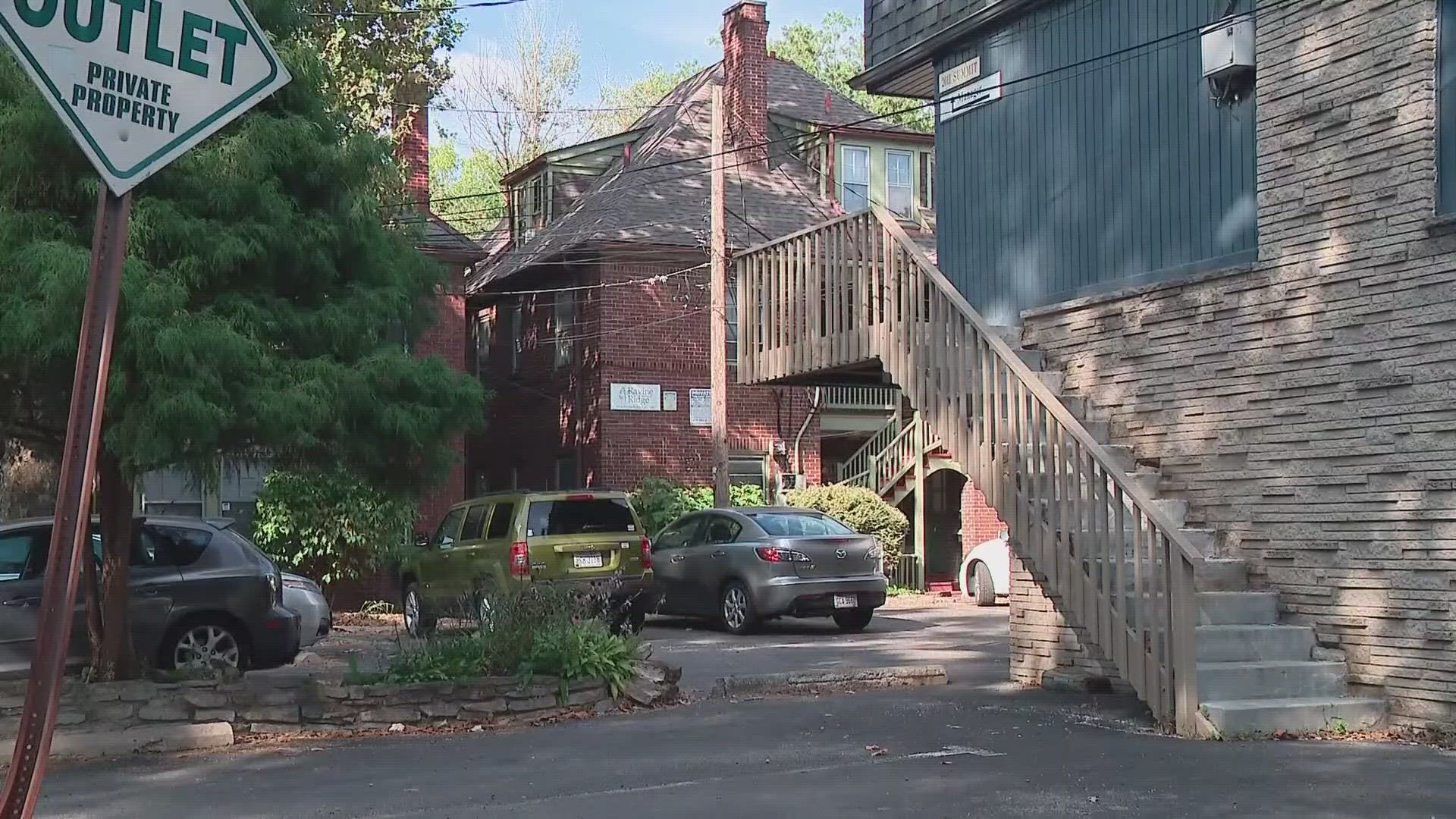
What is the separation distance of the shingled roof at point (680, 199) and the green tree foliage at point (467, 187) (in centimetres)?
1068

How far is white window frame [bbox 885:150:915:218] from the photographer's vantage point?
31438 millimetres

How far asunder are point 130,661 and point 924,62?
889cm

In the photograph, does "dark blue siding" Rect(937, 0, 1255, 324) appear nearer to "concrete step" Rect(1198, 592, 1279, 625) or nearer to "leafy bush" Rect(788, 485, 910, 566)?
"concrete step" Rect(1198, 592, 1279, 625)

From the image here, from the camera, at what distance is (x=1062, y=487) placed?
10852 millimetres

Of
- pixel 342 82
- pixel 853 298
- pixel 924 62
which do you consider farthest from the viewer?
pixel 342 82

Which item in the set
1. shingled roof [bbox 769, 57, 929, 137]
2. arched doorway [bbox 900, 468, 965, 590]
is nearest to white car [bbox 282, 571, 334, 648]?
arched doorway [bbox 900, 468, 965, 590]

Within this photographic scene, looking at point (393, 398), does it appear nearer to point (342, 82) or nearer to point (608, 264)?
point (342, 82)

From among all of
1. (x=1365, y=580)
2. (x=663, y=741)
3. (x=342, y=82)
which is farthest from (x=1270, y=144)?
(x=342, y=82)

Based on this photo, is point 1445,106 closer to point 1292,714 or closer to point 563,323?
point 1292,714

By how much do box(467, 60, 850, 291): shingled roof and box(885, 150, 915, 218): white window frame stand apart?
1482 mm

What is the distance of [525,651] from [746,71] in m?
20.0

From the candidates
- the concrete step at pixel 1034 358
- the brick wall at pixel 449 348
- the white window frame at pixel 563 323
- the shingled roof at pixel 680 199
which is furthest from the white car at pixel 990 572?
the concrete step at pixel 1034 358

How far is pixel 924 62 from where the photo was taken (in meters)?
14.8

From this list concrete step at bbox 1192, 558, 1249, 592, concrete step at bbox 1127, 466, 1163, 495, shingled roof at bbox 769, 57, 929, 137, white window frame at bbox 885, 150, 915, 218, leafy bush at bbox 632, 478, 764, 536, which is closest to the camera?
concrete step at bbox 1192, 558, 1249, 592
